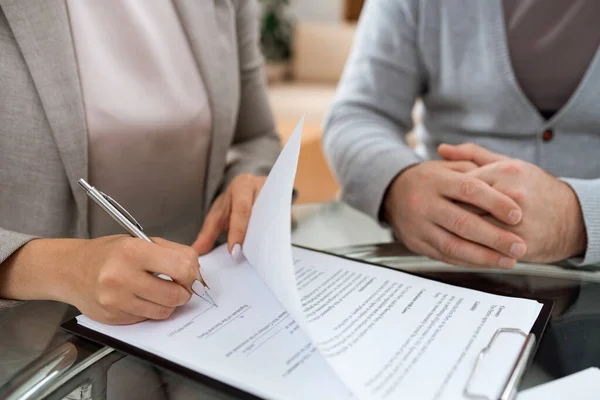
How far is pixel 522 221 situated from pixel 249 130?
1.72 feet

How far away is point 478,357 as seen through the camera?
1.34 ft

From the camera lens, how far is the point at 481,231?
2.05 feet

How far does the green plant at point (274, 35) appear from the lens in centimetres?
441

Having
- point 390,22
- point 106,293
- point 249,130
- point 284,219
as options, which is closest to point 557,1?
point 390,22

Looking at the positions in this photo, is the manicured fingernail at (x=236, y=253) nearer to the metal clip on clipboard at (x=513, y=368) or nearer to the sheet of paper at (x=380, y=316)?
the sheet of paper at (x=380, y=316)

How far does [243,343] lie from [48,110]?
41 cm

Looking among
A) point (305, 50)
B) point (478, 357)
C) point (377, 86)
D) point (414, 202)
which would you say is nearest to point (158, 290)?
point (478, 357)

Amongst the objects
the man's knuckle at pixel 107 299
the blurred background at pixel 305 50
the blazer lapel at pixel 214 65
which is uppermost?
the blazer lapel at pixel 214 65

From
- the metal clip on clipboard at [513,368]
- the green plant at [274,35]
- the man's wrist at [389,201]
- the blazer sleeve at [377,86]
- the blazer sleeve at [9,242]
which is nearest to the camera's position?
the metal clip on clipboard at [513,368]

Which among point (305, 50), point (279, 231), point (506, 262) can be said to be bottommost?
point (305, 50)

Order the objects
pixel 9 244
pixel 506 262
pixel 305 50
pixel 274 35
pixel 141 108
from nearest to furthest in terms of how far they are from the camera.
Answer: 1. pixel 9 244
2. pixel 506 262
3. pixel 141 108
4. pixel 305 50
5. pixel 274 35

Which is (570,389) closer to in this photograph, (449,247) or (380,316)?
(380,316)

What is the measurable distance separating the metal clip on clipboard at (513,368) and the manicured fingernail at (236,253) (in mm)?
289

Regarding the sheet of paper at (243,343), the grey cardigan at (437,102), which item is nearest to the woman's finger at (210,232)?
the sheet of paper at (243,343)
